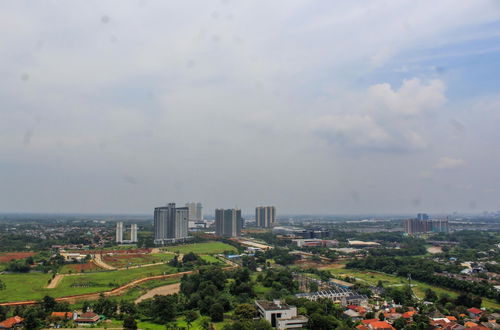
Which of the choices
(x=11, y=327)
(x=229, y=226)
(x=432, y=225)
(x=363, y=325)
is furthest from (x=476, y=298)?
(x=432, y=225)

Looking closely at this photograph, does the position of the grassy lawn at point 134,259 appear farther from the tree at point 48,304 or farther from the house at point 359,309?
the house at point 359,309

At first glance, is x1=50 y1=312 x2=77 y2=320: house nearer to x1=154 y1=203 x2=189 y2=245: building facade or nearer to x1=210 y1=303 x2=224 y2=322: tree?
x1=210 y1=303 x2=224 y2=322: tree

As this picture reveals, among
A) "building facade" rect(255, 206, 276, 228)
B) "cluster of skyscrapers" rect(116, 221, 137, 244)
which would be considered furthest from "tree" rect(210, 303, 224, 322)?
"building facade" rect(255, 206, 276, 228)

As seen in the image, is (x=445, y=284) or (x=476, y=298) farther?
(x=445, y=284)

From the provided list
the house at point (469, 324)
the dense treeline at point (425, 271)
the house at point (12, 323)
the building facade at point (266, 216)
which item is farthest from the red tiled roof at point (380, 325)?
the building facade at point (266, 216)

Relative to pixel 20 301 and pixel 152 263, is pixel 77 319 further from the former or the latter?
pixel 152 263

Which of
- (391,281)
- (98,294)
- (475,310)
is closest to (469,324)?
(475,310)
